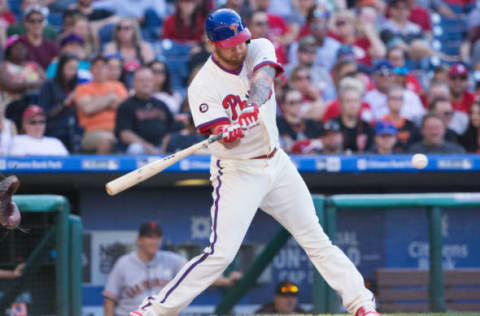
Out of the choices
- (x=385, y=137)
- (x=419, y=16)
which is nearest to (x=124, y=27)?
(x=385, y=137)

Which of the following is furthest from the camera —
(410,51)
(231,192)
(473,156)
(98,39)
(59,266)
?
(410,51)

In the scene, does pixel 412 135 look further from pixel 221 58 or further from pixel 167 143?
pixel 221 58

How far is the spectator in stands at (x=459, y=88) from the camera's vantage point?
8.48 meters

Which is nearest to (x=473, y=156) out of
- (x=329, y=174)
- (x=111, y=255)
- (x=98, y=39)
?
(x=329, y=174)

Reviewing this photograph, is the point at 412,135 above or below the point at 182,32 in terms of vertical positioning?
below

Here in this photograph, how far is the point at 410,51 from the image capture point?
9.78 m

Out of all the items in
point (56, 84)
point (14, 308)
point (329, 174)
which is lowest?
point (14, 308)

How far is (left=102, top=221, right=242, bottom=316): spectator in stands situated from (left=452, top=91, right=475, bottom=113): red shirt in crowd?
11.8 ft

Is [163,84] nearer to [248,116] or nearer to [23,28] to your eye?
[23,28]

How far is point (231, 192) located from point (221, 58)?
66 centimetres

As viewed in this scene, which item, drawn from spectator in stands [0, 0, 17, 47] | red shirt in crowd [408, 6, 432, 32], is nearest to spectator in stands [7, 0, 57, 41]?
spectator in stands [0, 0, 17, 47]

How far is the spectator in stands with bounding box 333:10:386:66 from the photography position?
937 centimetres

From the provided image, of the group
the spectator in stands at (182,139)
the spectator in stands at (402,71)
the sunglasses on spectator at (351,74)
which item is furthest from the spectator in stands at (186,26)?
the spectator in stands at (182,139)

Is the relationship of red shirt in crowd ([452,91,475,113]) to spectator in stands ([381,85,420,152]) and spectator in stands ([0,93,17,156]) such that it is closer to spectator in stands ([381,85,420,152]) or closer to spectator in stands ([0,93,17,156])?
spectator in stands ([381,85,420,152])
